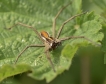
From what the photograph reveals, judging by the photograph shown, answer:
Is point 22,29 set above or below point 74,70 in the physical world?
above

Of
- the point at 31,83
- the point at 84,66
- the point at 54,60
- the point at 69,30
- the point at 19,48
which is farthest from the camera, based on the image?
the point at 31,83

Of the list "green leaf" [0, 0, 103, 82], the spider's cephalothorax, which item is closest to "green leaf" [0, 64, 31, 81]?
"green leaf" [0, 0, 103, 82]

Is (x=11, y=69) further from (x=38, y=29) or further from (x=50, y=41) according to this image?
(x=38, y=29)

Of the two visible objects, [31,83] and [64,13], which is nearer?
[64,13]

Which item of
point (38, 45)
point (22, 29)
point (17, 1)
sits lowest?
point (38, 45)

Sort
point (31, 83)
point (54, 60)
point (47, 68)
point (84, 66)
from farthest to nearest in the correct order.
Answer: point (31, 83)
point (84, 66)
point (54, 60)
point (47, 68)

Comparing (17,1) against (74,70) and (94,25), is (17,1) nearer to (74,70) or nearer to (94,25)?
(94,25)

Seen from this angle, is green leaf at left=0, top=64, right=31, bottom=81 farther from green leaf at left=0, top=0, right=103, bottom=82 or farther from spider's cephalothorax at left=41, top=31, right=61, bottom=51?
spider's cephalothorax at left=41, top=31, right=61, bottom=51

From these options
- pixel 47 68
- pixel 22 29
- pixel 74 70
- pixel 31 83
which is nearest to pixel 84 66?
pixel 74 70
